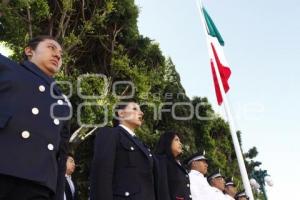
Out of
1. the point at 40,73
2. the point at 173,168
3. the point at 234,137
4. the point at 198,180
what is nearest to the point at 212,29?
the point at 234,137

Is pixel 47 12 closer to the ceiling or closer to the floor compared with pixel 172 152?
closer to the ceiling

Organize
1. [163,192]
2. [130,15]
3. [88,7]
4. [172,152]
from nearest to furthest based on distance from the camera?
[163,192] → [172,152] → [88,7] → [130,15]

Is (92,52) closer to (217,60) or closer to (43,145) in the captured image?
(217,60)

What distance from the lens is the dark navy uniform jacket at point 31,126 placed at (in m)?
1.88

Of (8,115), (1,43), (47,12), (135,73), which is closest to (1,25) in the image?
(1,43)

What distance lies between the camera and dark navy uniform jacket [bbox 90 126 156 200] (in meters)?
3.02

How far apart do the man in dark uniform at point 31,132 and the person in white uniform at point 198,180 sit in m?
4.04

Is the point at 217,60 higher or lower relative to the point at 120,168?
higher

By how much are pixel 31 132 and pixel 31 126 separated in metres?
0.03

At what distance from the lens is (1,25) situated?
10672mm

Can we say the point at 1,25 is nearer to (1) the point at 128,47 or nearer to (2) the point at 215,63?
(1) the point at 128,47

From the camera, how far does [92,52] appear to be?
1344 cm

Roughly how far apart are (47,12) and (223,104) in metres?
5.36

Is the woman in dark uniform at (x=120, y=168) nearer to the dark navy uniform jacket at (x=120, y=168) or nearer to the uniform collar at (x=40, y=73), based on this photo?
the dark navy uniform jacket at (x=120, y=168)
